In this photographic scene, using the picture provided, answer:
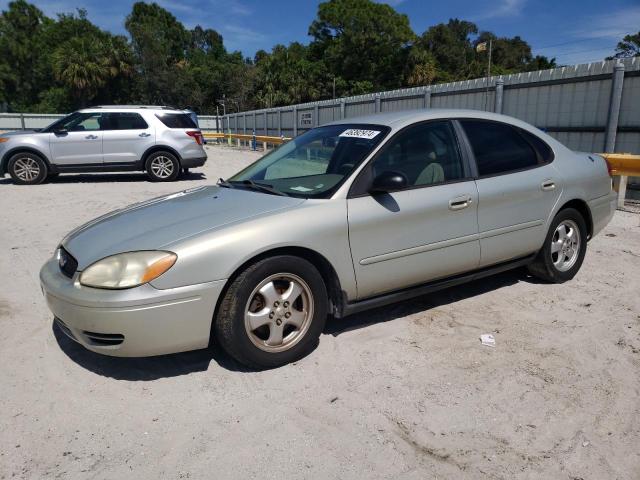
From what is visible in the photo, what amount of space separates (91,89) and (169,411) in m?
60.6

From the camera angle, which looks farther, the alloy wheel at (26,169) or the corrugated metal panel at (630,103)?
the alloy wheel at (26,169)

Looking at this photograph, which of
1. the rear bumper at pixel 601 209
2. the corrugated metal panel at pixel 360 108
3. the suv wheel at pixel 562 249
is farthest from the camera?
the corrugated metal panel at pixel 360 108

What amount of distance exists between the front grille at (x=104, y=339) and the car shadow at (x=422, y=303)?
147 centimetres

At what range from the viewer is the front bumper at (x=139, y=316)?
107 inches

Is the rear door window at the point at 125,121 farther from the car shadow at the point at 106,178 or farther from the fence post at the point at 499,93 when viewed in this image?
the fence post at the point at 499,93

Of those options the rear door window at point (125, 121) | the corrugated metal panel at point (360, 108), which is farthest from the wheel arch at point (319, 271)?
the corrugated metal panel at point (360, 108)

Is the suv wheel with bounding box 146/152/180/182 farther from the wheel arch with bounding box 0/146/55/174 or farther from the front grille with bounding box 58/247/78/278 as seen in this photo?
the front grille with bounding box 58/247/78/278

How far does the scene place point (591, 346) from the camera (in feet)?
11.2

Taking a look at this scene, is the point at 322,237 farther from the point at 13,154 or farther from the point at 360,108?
the point at 360,108

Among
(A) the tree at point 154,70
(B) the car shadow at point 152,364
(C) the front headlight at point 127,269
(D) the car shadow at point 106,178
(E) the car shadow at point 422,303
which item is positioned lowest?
(B) the car shadow at point 152,364

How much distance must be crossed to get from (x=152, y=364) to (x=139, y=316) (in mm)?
651

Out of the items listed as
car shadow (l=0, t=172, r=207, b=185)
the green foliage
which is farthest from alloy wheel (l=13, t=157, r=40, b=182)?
the green foliage

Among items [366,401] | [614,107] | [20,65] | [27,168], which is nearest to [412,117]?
[366,401]

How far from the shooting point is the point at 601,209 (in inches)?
190
